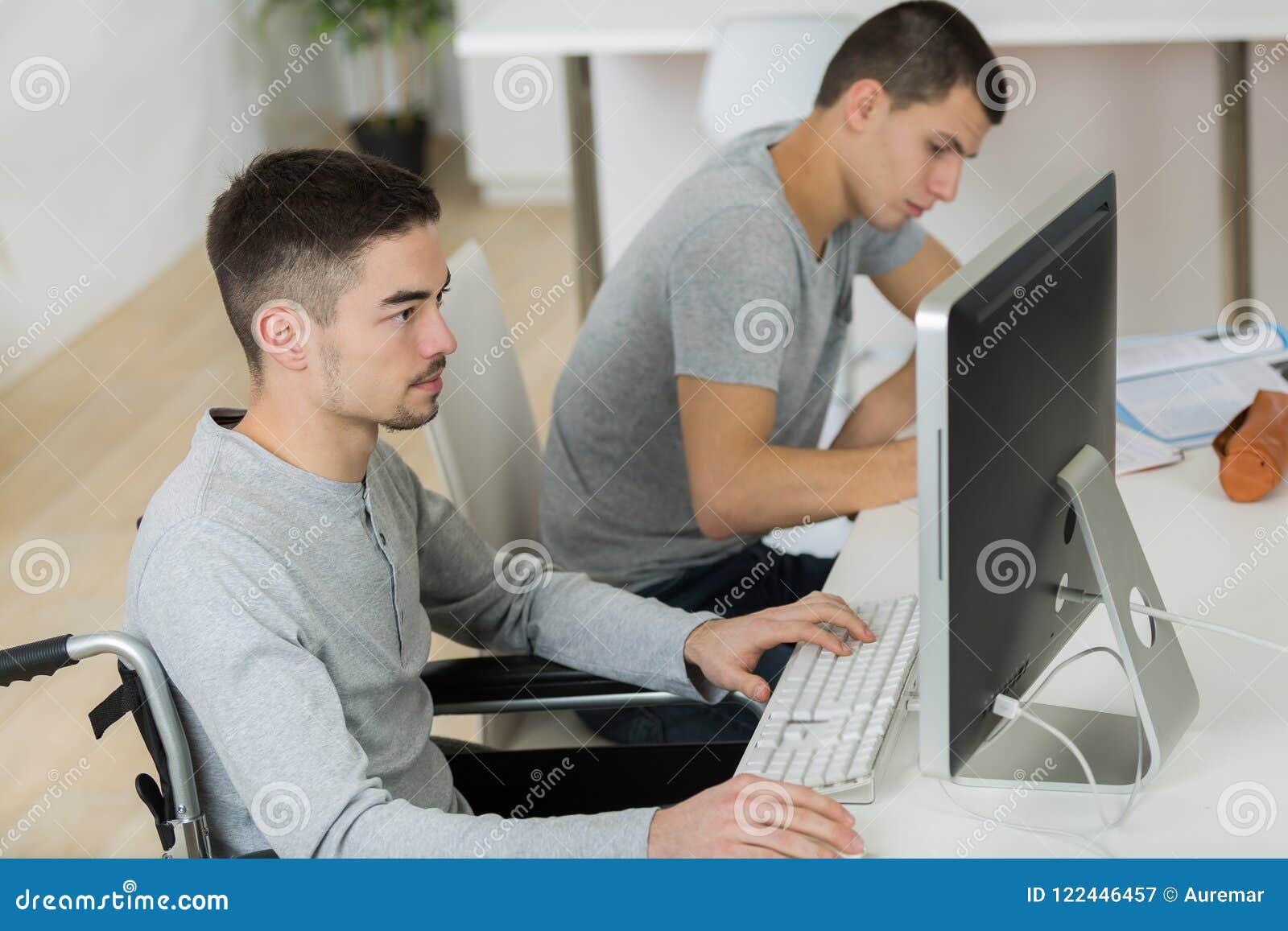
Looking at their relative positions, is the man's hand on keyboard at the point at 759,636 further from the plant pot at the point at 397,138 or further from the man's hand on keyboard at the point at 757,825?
the plant pot at the point at 397,138

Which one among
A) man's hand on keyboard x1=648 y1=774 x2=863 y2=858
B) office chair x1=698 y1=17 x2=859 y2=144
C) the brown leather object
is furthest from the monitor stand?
office chair x1=698 y1=17 x2=859 y2=144

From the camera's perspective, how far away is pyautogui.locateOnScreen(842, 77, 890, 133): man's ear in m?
1.74

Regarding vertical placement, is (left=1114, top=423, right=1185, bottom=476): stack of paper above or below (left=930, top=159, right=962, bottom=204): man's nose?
below

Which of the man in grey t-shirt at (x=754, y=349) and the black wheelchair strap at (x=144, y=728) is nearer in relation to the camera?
the black wheelchair strap at (x=144, y=728)

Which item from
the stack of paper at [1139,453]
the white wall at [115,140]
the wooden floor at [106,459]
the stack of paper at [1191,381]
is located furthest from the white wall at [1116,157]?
the stack of paper at [1139,453]

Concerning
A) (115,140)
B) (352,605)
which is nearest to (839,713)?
(352,605)

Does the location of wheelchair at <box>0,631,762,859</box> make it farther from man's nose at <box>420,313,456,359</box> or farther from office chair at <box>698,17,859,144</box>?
office chair at <box>698,17,859,144</box>

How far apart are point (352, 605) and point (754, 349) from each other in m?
0.64

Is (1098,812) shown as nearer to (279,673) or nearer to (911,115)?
(279,673)

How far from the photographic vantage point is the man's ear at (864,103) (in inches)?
68.3

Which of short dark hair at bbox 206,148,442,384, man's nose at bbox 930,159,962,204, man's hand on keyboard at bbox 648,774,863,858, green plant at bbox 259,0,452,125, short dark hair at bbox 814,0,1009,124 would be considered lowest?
man's hand on keyboard at bbox 648,774,863,858

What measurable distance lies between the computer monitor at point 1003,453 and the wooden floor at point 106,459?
86cm

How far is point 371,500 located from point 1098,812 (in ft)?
2.09

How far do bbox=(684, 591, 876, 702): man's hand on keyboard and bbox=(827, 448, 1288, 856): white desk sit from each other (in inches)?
4.6
